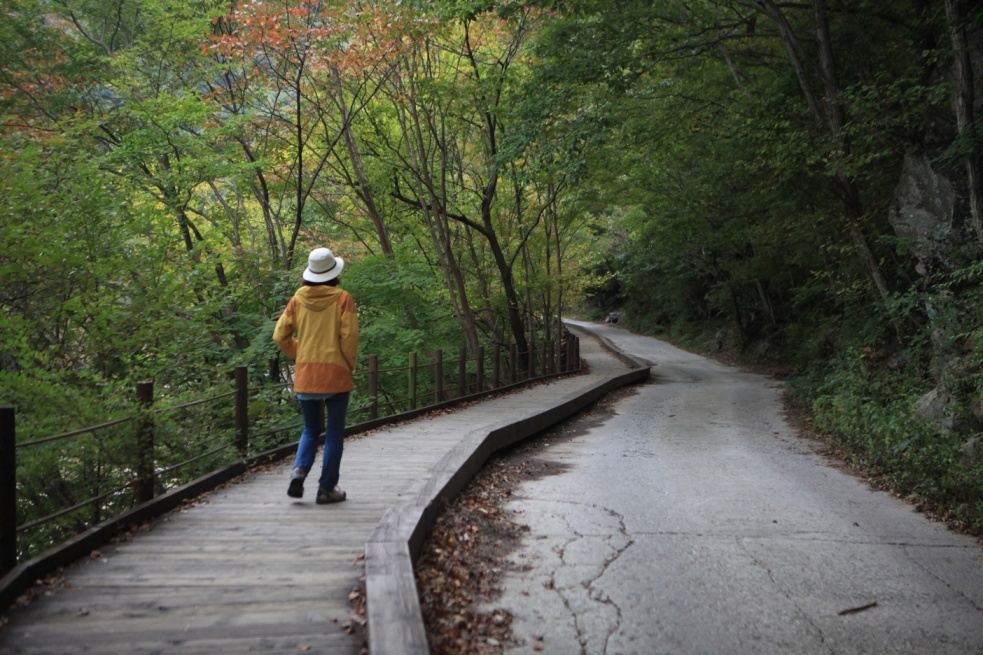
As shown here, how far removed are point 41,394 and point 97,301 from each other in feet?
7.73

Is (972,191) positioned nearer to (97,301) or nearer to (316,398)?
(316,398)

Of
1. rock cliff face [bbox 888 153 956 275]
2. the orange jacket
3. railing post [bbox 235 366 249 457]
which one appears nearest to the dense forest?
rock cliff face [bbox 888 153 956 275]

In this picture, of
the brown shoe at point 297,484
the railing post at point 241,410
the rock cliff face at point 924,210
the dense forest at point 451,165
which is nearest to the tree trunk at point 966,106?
the dense forest at point 451,165

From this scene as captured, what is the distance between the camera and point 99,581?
3770mm

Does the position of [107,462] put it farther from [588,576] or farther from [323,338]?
[588,576]

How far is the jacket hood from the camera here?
5293mm

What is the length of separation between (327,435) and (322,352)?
0.66 metres

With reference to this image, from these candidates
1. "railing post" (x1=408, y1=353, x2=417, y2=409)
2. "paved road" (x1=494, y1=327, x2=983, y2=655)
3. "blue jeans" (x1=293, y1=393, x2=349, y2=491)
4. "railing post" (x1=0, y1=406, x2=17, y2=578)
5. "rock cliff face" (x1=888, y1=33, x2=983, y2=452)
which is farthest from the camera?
"railing post" (x1=408, y1=353, x2=417, y2=409)

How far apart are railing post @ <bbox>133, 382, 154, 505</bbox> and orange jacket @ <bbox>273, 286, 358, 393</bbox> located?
3.60ft

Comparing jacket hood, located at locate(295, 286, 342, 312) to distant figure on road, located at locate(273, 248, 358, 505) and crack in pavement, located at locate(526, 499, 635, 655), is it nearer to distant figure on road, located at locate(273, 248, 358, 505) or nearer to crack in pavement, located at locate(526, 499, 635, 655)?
distant figure on road, located at locate(273, 248, 358, 505)

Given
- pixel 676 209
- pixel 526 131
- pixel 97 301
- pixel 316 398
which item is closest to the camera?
pixel 316 398

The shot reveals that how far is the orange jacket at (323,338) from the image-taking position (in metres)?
Result: 5.25

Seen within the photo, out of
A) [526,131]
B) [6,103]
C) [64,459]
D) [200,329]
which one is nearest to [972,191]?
[526,131]

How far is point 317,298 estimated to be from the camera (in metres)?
5.30
